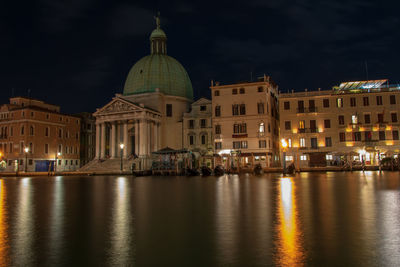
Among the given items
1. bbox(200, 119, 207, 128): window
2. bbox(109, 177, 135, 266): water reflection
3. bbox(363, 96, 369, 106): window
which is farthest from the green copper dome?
bbox(109, 177, 135, 266): water reflection

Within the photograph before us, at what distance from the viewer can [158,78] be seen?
238 ft

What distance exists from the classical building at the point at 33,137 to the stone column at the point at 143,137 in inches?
804

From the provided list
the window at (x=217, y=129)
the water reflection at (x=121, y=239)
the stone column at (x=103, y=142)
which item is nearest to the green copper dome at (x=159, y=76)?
the stone column at (x=103, y=142)

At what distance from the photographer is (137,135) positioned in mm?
63844

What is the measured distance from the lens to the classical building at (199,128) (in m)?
65.4

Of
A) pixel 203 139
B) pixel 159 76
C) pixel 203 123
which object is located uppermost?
pixel 159 76

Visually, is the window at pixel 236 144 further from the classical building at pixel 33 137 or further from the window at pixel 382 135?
the classical building at pixel 33 137

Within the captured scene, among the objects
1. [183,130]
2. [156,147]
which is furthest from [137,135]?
[183,130]

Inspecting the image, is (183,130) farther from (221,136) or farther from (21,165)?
(21,165)

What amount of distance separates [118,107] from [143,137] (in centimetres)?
810

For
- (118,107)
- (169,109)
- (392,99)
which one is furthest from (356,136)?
(118,107)

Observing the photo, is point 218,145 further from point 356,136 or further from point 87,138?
point 87,138

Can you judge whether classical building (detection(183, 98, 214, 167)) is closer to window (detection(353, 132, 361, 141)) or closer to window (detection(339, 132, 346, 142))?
window (detection(339, 132, 346, 142))

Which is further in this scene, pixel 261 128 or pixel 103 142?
pixel 103 142
